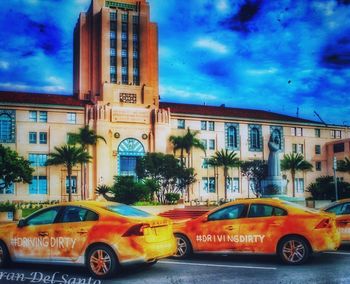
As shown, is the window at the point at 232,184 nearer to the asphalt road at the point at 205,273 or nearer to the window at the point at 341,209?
the window at the point at 341,209

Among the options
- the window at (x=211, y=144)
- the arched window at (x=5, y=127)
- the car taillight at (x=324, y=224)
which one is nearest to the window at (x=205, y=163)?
the window at (x=211, y=144)

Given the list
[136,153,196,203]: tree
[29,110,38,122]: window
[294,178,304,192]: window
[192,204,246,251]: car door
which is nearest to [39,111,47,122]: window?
[29,110,38,122]: window

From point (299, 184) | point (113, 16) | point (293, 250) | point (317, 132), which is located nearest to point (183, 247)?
point (293, 250)

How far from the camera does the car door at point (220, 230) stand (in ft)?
34.6

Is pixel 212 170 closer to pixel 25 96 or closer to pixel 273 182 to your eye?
pixel 25 96

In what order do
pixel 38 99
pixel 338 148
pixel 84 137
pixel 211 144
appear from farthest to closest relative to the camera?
pixel 338 148
pixel 211 144
pixel 38 99
pixel 84 137

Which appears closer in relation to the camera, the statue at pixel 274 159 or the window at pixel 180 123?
the statue at pixel 274 159

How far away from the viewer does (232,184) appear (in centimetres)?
6053

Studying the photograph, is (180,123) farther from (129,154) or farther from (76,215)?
(76,215)

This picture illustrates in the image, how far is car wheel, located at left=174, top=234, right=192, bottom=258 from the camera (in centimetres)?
1104

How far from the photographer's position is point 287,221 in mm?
10156

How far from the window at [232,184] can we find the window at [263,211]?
1958 inches

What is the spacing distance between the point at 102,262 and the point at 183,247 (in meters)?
2.88

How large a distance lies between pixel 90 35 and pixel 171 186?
25764 millimetres
